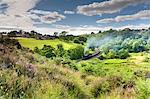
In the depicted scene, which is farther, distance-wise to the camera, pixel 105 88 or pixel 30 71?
pixel 105 88

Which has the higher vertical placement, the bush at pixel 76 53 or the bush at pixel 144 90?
the bush at pixel 144 90

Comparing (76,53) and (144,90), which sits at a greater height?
(144,90)

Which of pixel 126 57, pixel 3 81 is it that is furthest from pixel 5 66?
pixel 126 57

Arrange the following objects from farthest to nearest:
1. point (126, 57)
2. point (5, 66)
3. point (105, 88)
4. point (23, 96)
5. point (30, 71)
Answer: point (126, 57), point (105, 88), point (30, 71), point (5, 66), point (23, 96)

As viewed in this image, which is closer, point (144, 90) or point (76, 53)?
point (144, 90)

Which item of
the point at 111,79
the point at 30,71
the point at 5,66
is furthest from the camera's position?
the point at 111,79

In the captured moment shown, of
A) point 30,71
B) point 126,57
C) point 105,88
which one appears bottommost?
point 126,57

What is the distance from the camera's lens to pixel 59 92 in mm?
11242

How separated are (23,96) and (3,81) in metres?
0.78

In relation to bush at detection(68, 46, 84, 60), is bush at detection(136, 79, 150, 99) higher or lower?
higher

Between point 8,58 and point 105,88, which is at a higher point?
point 8,58

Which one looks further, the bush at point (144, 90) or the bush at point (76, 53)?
the bush at point (76, 53)

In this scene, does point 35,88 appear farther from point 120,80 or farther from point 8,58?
point 120,80

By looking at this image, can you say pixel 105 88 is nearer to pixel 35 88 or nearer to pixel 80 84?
pixel 80 84
